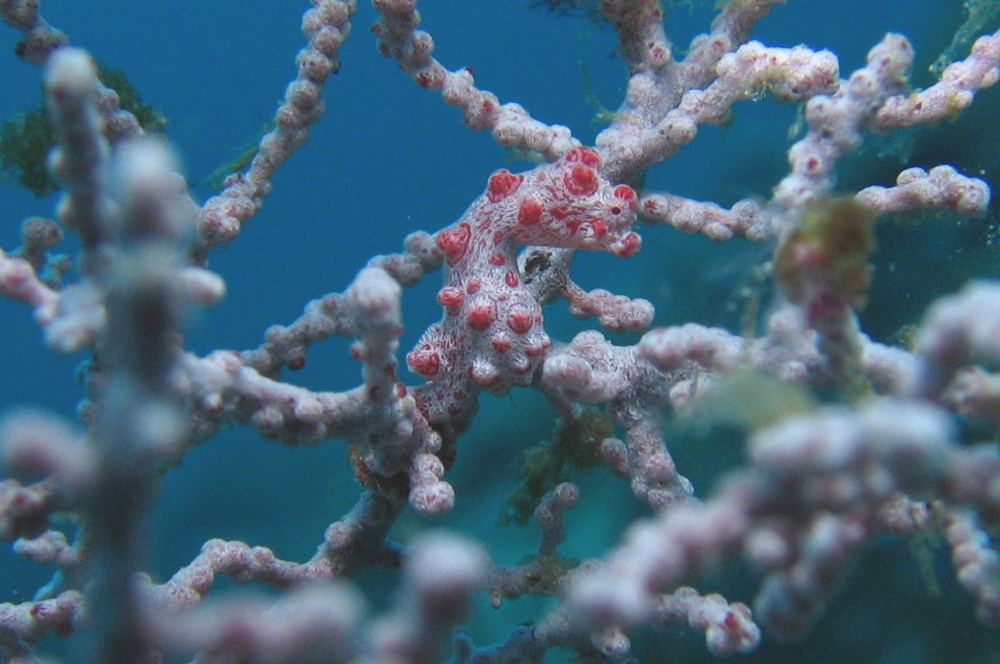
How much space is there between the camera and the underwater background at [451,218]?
267 centimetres

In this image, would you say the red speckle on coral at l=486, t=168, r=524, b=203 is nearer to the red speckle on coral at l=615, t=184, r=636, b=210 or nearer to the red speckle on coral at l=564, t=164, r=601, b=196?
the red speckle on coral at l=564, t=164, r=601, b=196

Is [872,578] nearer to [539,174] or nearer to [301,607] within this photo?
[539,174]

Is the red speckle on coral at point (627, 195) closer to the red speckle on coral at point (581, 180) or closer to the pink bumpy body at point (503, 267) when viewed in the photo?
the pink bumpy body at point (503, 267)

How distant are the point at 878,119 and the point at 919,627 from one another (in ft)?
6.84

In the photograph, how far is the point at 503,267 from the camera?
8.31 feet

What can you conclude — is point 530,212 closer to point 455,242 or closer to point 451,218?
point 455,242

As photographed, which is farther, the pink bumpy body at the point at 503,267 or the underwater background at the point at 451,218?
the underwater background at the point at 451,218

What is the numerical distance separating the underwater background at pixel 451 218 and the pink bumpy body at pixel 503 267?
602 millimetres

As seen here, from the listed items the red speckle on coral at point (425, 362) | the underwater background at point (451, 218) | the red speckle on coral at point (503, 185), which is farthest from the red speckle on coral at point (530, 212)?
the underwater background at point (451, 218)

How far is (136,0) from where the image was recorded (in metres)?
21.2

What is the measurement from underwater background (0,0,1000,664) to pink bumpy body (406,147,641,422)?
0.60m

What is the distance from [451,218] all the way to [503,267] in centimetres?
1770

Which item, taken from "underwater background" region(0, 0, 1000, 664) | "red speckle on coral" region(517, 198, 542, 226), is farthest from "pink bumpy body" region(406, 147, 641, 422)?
"underwater background" region(0, 0, 1000, 664)

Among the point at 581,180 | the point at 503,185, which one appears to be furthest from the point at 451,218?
the point at 581,180
